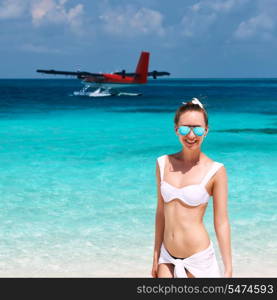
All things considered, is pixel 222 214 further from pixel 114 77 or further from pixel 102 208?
pixel 114 77

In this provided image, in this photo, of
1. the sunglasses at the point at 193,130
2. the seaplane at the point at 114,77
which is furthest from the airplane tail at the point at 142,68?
the sunglasses at the point at 193,130

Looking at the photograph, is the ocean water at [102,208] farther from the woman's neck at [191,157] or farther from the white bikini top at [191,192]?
the white bikini top at [191,192]

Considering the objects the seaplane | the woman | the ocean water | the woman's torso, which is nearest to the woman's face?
the woman

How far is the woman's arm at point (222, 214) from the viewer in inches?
104

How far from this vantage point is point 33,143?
1834 cm

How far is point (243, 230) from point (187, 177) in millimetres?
4996

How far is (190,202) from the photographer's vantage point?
266cm

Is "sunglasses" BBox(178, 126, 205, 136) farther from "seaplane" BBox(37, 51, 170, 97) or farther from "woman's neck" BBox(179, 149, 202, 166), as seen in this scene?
"seaplane" BBox(37, 51, 170, 97)

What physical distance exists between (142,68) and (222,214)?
65740 millimetres

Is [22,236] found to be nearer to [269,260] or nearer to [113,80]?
[269,260]

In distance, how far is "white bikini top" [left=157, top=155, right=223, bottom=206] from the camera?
2.62 metres

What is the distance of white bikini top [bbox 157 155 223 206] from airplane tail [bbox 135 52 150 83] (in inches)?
2542

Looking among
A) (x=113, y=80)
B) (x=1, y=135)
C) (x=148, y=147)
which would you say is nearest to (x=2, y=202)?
(x=148, y=147)

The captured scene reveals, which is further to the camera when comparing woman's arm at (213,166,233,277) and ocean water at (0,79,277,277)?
ocean water at (0,79,277,277)
